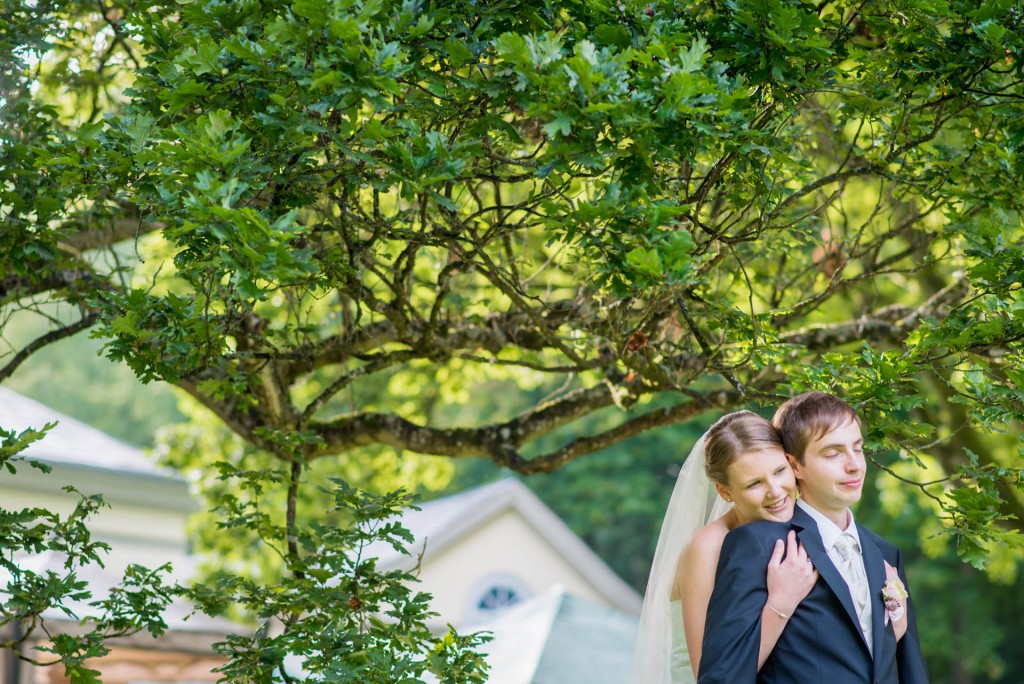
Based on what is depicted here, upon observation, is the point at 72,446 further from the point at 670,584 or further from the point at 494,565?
the point at 670,584

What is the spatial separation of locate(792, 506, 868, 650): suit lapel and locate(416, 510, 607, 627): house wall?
42.5 ft

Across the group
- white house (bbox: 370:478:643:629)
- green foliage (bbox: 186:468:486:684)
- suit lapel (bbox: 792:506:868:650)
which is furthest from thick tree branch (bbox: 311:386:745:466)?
white house (bbox: 370:478:643:629)

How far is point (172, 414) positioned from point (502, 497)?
799 inches

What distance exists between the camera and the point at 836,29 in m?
4.14

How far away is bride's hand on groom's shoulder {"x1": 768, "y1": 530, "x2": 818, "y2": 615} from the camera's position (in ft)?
11.0

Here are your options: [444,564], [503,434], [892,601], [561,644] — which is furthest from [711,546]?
[444,564]

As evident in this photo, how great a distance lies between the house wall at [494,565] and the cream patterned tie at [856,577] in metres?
12.9

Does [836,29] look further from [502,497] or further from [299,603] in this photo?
[502,497]

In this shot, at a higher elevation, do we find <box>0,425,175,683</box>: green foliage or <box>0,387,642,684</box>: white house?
<box>0,387,642,684</box>: white house

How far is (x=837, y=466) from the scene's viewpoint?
354cm

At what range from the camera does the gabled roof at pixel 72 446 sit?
10914mm

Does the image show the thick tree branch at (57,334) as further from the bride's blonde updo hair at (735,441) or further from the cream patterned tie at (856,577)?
the cream patterned tie at (856,577)

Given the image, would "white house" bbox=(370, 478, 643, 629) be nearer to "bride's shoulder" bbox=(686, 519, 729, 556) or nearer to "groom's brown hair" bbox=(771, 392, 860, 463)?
"bride's shoulder" bbox=(686, 519, 729, 556)

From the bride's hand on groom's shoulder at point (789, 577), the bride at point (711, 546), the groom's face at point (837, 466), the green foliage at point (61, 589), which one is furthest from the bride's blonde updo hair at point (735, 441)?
the green foliage at point (61, 589)
